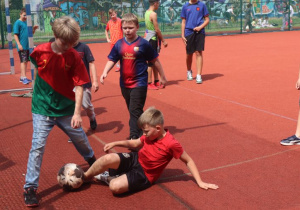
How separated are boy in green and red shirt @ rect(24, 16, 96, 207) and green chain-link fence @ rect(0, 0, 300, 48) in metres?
22.5

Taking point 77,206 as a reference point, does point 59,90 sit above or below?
above

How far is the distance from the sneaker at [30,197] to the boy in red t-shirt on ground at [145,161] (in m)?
0.59

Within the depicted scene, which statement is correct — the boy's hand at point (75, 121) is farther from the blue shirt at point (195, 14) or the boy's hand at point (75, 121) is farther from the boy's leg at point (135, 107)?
the blue shirt at point (195, 14)

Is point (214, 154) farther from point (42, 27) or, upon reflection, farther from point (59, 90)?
point (42, 27)

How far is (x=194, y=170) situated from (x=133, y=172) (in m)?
0.62

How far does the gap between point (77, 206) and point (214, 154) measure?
207 centimetres

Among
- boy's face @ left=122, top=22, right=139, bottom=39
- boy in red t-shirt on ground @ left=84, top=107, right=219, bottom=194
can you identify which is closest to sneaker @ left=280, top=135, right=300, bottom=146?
boy in red t-shirt on ground @ left=84, top=107, right=219, bottom=194

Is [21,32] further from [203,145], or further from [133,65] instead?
[203,145]

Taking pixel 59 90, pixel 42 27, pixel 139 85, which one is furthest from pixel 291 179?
pixel 42 27

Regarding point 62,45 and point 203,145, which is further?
point 203,145

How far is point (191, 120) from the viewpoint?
23.5 ft

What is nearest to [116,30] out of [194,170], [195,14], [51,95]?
[195,14]

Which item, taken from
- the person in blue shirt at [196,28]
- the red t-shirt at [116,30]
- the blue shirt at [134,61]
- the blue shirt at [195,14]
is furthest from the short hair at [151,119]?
the red t-shirt at [116,30]

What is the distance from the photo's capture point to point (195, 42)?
35.1 feet
